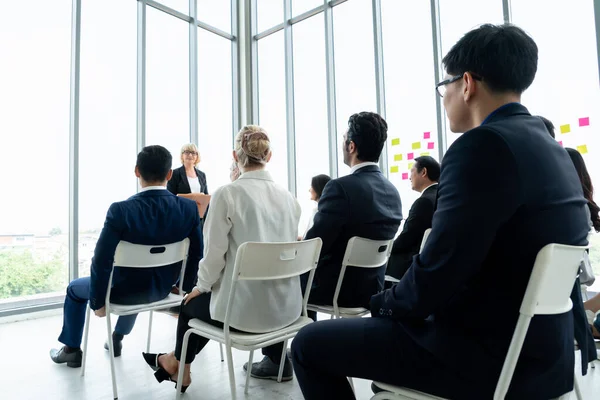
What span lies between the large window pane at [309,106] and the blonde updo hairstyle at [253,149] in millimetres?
3062

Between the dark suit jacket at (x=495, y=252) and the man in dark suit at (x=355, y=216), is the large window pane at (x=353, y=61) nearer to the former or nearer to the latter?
the man in dark suit at (x=355, y=216)

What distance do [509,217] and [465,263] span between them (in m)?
0.12

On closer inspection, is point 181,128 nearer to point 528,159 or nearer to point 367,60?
point 367,60

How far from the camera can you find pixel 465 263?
758mm

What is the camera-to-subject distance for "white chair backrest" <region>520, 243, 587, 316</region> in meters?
0.71

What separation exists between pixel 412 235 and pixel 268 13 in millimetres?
4593

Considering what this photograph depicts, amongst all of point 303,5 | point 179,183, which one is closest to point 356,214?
point 179,183

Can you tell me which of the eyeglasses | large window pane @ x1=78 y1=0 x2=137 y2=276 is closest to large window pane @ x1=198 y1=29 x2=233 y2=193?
large window pane @ x1=78 y1=0 x2=137 y2=276

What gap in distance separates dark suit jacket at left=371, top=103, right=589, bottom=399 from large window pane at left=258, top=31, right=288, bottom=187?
14.7ft

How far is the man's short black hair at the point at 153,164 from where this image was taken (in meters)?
2.03

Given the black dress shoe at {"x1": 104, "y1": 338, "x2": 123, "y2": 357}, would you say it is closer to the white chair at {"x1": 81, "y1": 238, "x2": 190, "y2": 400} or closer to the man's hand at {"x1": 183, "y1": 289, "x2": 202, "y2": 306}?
the white chair at {"x1": 81, "y1": 238, "x2": 190, "y2": 400}

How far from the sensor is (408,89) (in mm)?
4203

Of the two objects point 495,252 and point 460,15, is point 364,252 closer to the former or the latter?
point 495,252

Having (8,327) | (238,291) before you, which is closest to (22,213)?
(8,327)
